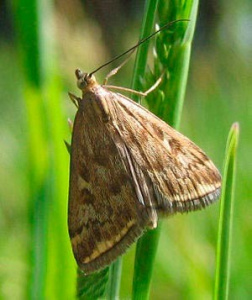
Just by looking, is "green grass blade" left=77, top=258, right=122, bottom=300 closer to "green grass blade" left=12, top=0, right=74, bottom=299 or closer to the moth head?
"green grass blade" left=12, top=0, right=74, bottom=299

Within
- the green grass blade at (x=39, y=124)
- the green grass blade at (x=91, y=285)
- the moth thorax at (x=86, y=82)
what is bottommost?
the green grass blade at (x=91, y=285)

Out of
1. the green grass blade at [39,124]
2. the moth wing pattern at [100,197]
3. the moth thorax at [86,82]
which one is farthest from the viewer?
the moth thorax at [86,82]

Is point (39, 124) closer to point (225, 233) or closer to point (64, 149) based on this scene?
point (64, 149)

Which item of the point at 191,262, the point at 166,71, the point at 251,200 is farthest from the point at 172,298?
the point at 166,71

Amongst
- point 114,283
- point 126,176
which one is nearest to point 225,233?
point 114,283

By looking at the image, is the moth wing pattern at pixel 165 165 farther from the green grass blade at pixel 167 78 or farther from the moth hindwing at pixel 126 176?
the green grass blade at pixel 167 78

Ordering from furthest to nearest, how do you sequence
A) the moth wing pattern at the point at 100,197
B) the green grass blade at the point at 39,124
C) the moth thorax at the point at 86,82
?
the moth thorax at the point at 86,82, the moth wing pattern at the point at 100,197, the green grass blade at the point at 39,124

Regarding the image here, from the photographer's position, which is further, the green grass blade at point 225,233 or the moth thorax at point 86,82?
the moth thorax at point 86,82

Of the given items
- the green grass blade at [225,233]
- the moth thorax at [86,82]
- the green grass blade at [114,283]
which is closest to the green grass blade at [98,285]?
the green grass blade at [114,283]

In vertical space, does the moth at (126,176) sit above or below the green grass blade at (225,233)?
above
